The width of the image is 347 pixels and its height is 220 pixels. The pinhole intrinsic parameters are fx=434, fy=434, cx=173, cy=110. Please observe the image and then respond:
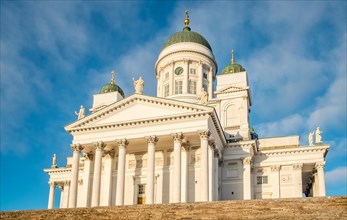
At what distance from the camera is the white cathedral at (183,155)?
36.2 metres

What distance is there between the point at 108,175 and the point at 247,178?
43.6 ft

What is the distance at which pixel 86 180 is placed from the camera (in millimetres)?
39062

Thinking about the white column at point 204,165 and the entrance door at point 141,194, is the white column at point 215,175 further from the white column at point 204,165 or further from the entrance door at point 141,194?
the entrance door at point 141,194

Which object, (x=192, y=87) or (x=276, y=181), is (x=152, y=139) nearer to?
(x=276, y=181)

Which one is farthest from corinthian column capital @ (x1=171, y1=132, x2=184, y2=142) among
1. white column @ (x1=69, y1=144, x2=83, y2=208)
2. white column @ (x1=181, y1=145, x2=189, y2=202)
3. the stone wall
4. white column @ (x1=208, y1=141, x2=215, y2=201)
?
the stone wall

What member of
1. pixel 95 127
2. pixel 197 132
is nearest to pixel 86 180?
pixel 95 127

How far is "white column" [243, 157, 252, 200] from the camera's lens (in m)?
41.3

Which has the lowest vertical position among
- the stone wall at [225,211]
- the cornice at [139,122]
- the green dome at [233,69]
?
the stone wall at [225,211]

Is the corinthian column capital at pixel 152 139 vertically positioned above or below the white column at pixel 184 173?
above

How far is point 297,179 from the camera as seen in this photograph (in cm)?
4256

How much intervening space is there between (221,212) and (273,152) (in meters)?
24.5

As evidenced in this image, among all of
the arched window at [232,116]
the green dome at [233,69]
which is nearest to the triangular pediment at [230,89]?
the arched window at [232,116]

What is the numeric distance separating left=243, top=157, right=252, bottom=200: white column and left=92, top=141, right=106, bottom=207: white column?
1389 cm

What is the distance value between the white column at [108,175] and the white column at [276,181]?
15.9 metres
